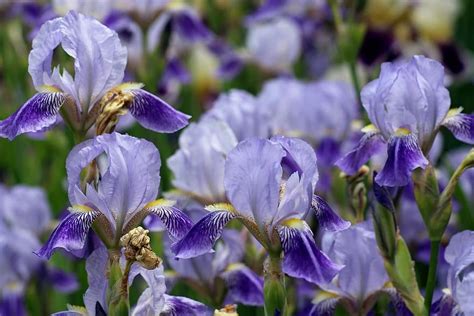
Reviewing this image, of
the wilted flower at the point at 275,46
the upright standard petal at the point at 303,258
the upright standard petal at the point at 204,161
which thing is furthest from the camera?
the wilted flower at the point at 275,46

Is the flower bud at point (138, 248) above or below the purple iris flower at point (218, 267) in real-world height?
above

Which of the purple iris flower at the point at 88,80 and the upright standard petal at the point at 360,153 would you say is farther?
the upright standard petal at the point at 360,153

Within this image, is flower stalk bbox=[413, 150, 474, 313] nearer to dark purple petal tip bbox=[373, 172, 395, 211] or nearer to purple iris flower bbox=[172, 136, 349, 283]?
dark purple petal tip bbox=[373, 172, 395, 211]

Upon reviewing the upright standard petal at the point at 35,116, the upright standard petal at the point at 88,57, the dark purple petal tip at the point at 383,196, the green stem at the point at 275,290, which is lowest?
the green stem at the point at 275,290

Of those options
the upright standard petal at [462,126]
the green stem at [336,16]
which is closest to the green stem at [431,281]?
the upright standard petal at [462,126]

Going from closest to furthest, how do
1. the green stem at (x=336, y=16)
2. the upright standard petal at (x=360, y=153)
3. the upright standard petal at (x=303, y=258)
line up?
the upright standard petal at (x=303, y=258)
the upright standard petal at (x=360, y=153)
the green stem at (x=336, y=16)

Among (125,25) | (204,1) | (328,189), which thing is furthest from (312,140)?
(204,1)

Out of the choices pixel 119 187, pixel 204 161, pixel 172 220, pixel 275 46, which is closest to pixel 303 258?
pixel 172 220

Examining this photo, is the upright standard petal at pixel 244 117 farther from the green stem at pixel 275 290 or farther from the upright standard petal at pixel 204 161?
the green stem at pixel 275 290
